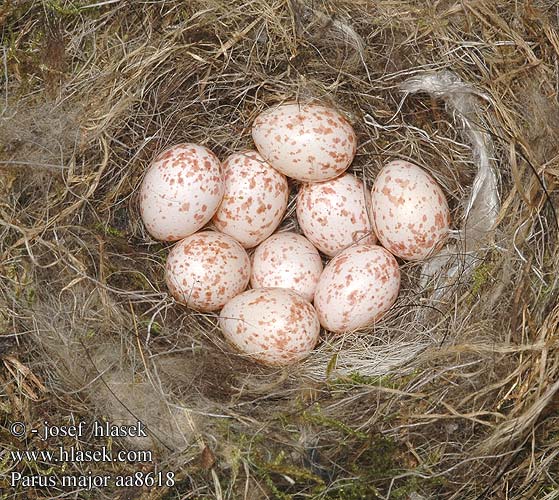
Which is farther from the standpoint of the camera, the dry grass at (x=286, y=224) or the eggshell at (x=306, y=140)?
the eggshell at (x=306, y=140)

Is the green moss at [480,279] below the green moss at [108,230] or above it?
below

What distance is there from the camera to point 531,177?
87.2 inches

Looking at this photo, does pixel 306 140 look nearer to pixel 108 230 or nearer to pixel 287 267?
pixel 287 267

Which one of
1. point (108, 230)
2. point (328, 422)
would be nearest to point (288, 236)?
point (108, 230)

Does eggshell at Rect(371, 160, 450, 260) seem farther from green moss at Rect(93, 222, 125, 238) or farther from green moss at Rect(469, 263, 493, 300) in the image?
green moss at Rect(93, 222, 125, 238)

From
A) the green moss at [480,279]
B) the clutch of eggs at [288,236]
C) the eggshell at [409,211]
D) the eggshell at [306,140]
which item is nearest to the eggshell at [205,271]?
the clutch of eggs at [288,236]

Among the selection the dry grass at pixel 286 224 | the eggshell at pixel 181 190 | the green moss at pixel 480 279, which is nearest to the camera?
the dry grass at pixel 286 224

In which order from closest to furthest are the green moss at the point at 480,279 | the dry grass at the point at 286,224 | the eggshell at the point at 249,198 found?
the dry grass at the point at 286,224
the green moss at the point at 480,279
the eggshell at the point at 249,198

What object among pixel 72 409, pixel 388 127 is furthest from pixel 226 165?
pixel 72 409

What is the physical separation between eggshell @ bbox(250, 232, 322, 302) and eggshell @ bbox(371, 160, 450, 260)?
0.24 m

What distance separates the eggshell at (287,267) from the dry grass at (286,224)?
208 millimetres

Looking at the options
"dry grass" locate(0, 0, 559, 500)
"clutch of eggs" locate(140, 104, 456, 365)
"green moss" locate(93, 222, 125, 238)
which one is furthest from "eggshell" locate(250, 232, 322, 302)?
"green moss" locate(93, 222, 125, 238)

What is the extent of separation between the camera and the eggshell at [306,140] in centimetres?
236

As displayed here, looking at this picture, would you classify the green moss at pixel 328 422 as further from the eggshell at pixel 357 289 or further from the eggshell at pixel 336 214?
the eggshell at pixel 336 214
